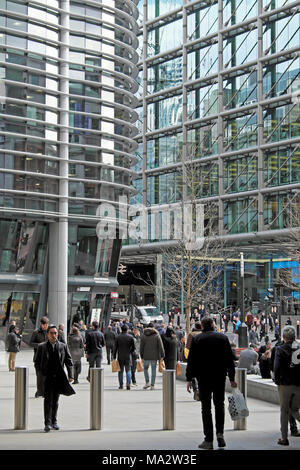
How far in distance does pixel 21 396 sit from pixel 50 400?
43 centimetres

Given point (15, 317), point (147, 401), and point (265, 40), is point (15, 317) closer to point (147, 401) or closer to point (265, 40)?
point (147, 401)

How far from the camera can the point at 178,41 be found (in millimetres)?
66188

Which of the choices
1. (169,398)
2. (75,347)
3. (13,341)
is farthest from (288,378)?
(13,341)

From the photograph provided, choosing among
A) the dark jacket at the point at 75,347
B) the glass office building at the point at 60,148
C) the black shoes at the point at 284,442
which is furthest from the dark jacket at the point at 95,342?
the glass office building at the point at 60,148

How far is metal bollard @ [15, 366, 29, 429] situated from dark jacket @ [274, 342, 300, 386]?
3601mm

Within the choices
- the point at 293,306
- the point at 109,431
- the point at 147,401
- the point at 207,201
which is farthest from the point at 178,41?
the point at 109,431

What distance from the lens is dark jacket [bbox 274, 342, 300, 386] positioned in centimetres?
1018

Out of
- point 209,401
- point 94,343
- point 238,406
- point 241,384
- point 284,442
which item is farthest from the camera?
point 94,343

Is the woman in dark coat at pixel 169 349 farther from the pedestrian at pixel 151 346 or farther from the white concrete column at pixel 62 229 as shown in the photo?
the white concrete column at pixel 62 229

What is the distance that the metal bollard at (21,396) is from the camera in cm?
1118

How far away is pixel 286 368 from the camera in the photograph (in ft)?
33.4

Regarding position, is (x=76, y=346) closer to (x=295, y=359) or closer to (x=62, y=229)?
(x=295, y=359)

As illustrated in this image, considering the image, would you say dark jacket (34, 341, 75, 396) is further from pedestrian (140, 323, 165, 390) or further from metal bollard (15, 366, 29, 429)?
pedestrian (140, 323, 165, 390)

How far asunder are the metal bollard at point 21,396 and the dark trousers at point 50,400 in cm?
29
